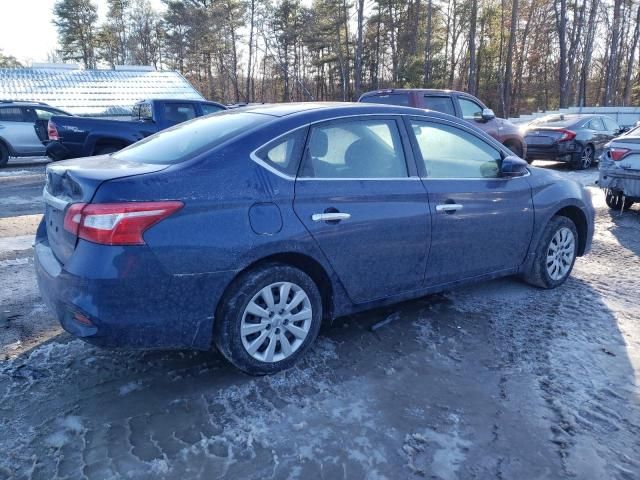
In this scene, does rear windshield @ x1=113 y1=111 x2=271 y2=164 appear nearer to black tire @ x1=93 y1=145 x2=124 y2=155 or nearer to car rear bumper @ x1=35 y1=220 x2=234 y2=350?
car rear bumper @ x1=35 y1=220 x2=234 y2=350

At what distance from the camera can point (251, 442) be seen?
2510 mm

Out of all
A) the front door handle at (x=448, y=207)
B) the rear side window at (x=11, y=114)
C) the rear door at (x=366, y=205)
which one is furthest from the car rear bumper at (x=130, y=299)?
the rear side window at (x=11, y=114)

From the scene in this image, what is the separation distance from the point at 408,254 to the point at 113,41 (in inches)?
2060

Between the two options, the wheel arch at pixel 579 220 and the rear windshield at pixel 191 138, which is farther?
the wheel arch at pixel 579 220

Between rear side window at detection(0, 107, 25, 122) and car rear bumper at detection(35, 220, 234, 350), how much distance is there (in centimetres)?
1288

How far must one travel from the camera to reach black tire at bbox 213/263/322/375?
289 centimetres

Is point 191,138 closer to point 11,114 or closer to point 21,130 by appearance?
point 21,130

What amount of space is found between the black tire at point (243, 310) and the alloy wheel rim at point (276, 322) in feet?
0.08

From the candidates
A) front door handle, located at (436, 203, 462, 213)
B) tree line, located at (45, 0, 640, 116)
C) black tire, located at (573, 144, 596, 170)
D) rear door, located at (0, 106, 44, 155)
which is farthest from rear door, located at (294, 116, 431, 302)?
tree line, located at (45, 0, 640, 116)

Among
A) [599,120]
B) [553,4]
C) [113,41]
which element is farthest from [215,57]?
[599,120]

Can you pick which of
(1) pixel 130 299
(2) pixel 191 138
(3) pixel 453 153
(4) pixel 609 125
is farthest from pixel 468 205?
(4) pixel 609 125

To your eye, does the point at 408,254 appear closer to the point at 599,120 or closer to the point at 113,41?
the point at 599,120

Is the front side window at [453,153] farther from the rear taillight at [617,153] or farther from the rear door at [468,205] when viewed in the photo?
the rear taillight at [617,153]

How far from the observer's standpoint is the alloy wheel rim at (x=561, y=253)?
458 cm
